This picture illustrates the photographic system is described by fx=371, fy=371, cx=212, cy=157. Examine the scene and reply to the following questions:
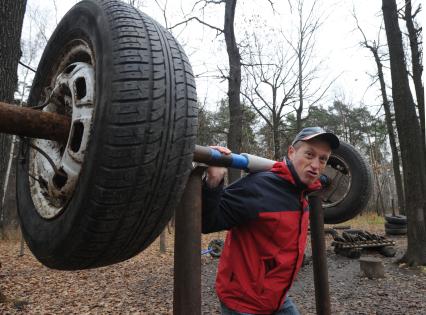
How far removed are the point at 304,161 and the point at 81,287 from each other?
5934 millimetres

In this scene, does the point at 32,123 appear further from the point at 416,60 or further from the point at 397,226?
the point at 416,60

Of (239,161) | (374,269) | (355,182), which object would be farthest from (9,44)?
(374,269)

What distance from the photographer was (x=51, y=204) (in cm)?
162

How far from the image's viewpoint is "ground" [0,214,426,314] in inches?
218

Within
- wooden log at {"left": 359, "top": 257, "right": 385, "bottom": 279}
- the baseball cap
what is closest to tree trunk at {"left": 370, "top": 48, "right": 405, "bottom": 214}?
wooden log at {"left": 359, "top": 257, "right": 385, "bottom": 279}

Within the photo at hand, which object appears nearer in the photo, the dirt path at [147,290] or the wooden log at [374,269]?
the dirt path at [147,290]

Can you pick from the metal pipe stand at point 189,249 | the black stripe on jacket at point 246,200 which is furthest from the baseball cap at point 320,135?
the metal pipe stand at point 189,249

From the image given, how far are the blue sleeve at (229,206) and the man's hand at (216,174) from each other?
0.03 metres

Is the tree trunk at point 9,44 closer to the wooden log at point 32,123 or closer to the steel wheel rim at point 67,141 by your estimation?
the steel wheel rim at point 67,141

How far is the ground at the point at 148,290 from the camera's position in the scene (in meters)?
5.54

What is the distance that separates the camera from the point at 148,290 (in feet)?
Answer: 21.6

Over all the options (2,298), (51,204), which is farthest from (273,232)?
(2,298)

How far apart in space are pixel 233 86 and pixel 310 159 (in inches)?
424

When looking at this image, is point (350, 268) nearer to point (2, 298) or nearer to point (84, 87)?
point (2, 298)
